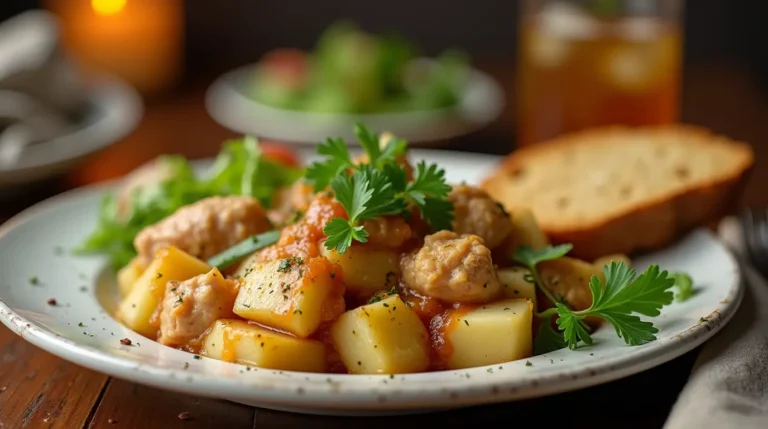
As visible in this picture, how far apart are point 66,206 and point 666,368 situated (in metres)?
2.44

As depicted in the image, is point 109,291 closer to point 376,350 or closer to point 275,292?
point 275,292

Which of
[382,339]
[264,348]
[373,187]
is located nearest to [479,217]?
[373,187]

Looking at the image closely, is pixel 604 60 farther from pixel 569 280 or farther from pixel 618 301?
pixel 618 301

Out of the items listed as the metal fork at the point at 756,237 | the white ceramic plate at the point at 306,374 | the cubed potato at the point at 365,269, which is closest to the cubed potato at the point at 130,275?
the white ceramic plate at the point at 306,374

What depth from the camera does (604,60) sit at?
16.3 feet

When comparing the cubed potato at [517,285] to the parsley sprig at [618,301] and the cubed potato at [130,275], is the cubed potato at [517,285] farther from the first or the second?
the cubed potato at [130,275]

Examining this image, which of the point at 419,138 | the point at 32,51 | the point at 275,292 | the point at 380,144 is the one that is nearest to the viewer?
the point at 275,292

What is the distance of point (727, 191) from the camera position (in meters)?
3.87

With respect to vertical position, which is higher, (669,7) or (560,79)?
(669,7)

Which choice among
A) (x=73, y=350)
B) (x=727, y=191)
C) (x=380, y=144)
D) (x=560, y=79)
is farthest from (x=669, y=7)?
(x=73, y=350)

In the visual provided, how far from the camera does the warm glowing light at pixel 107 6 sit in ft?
22.4

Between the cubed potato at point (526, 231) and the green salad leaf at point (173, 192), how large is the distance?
108cm

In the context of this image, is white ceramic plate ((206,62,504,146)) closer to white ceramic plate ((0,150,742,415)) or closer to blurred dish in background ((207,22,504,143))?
blurred dish in background ((207,22,504,143))

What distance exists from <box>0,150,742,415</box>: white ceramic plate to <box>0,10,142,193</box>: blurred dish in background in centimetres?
125
